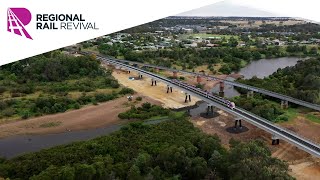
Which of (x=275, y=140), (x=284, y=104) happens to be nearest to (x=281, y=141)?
(x=275, y=140)

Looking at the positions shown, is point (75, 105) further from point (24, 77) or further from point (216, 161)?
point (216, 161)

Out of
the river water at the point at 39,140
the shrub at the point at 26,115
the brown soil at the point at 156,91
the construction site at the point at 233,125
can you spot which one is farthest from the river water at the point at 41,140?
the shrub at the point at 26,115

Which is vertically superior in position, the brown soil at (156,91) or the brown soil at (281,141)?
the brown soil at (156,91)

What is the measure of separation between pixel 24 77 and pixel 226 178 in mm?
16155

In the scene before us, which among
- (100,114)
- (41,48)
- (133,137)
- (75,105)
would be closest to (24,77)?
(75,105)

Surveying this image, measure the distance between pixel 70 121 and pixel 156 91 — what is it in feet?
20.2

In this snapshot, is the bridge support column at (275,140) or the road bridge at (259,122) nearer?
the road bridge at (259,122)

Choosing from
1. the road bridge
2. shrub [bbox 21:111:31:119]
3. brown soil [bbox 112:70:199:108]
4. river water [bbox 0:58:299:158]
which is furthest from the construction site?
shrub [bbox 21:111:31:119]

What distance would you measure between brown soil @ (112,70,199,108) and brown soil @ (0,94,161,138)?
6.96 feet

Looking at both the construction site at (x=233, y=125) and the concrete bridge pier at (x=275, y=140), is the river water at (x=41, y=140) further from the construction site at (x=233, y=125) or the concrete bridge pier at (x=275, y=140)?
the concrete bridge pier at (x=275, y=140)

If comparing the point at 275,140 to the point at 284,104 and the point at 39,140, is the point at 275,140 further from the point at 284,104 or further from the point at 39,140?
the point at 39,140

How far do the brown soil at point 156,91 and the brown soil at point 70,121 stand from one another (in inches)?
83.5

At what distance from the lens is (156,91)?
1897cm

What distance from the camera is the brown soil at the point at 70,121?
13.0 m
